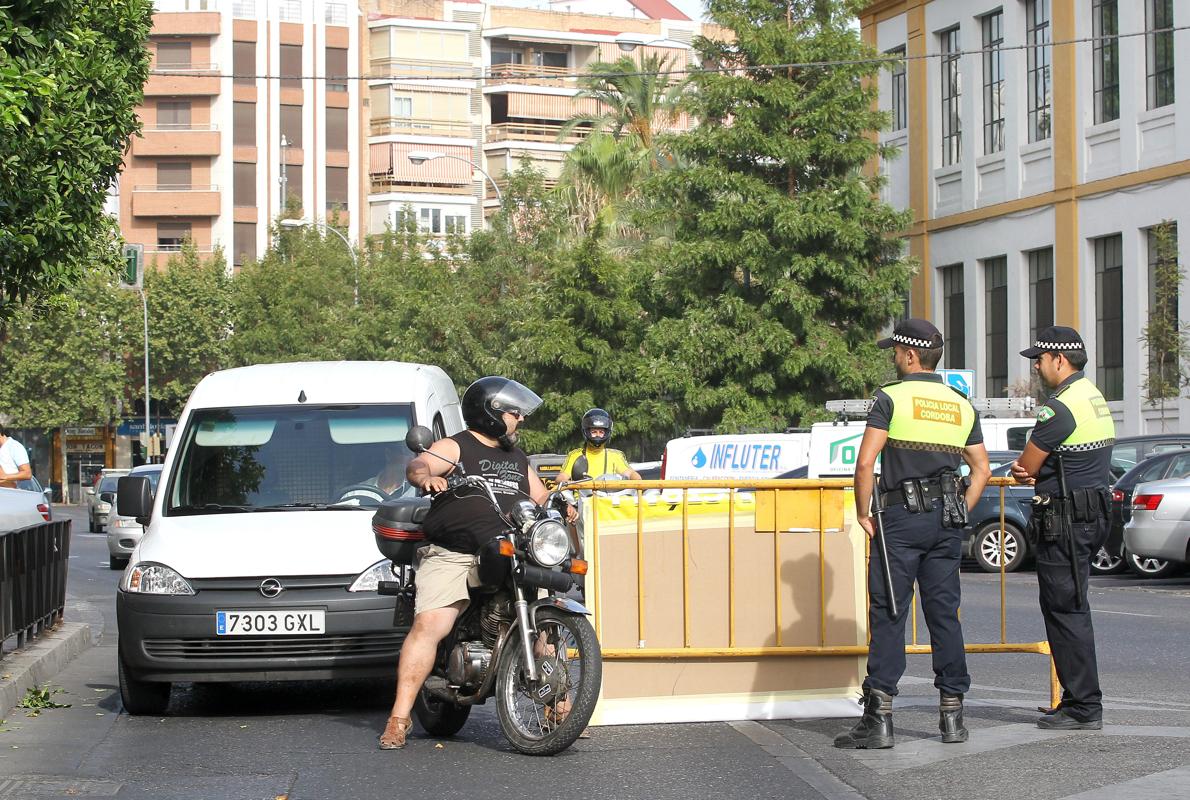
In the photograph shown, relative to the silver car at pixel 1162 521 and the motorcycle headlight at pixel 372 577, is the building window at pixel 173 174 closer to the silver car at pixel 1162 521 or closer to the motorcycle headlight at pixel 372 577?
the silver car at pixel 1162 521

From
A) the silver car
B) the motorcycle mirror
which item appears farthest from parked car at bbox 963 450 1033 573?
the motorcycle mirror

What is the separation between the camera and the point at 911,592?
8.55 meters

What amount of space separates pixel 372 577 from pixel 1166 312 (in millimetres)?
25585

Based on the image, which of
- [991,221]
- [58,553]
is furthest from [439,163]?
[58,553]

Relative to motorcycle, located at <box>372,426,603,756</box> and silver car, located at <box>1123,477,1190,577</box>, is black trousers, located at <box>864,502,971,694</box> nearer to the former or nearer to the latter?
motorcycle, located at <box>372,426,603,756</box>

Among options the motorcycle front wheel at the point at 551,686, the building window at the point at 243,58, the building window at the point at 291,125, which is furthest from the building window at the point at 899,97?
the building window at the point at 243,58

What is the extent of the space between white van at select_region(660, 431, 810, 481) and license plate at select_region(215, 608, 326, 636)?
14129 millimetres

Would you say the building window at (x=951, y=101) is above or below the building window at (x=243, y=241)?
below

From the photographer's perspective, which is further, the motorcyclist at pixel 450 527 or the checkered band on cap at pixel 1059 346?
the checkered band on cap at pixel 1059 346

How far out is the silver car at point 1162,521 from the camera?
20.5 metres

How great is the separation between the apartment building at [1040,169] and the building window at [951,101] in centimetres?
4

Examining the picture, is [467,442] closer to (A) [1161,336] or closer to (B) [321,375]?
(B) [321,375]

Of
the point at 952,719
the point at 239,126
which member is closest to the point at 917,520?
the point at 952,719

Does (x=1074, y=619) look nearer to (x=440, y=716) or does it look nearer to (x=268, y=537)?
(x=440, y=716)
